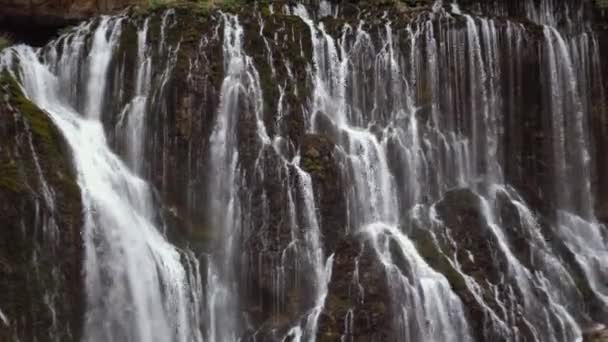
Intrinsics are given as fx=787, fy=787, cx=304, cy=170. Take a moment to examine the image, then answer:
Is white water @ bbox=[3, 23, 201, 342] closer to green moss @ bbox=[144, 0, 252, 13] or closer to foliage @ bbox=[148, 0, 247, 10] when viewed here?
green moss @ bbox=[144, 0, 252, 13]

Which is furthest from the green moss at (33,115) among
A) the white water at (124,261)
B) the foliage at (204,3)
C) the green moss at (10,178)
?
the foliage at (204,3)

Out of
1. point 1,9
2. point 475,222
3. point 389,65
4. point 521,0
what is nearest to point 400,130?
point 389,65

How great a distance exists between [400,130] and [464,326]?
7.19 metres

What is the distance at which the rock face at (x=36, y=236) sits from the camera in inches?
664

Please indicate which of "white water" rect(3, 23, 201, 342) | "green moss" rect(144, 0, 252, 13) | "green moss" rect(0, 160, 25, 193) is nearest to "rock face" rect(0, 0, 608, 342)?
"green moss" rect(0, 160, 25, 193)

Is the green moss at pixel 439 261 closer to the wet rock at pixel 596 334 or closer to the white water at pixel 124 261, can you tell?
the wet rock at pixel 596 334

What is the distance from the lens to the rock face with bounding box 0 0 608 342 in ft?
59.7

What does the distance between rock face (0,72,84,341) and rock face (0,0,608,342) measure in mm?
34

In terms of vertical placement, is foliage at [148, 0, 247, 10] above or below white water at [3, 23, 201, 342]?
above

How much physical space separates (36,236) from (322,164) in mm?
7776

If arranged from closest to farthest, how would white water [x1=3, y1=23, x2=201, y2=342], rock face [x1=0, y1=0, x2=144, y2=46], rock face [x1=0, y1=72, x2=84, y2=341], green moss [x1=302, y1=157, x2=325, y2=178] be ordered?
1. rock face [x1=0, y1=72, x2=84, y2=341]
2. white water [x1=3, y1=23, x2=201, y2=342]
3. green moss [x1=302, y1=157, x2=325, y2=178]
4. rock face [x1=0, y1=0, x2=144, y2=46]

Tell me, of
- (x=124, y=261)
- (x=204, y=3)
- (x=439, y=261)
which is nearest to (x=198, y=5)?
(x=204, y=3)

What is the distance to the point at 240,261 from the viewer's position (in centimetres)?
2042

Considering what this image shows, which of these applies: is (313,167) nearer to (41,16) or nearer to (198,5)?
(198,5)
